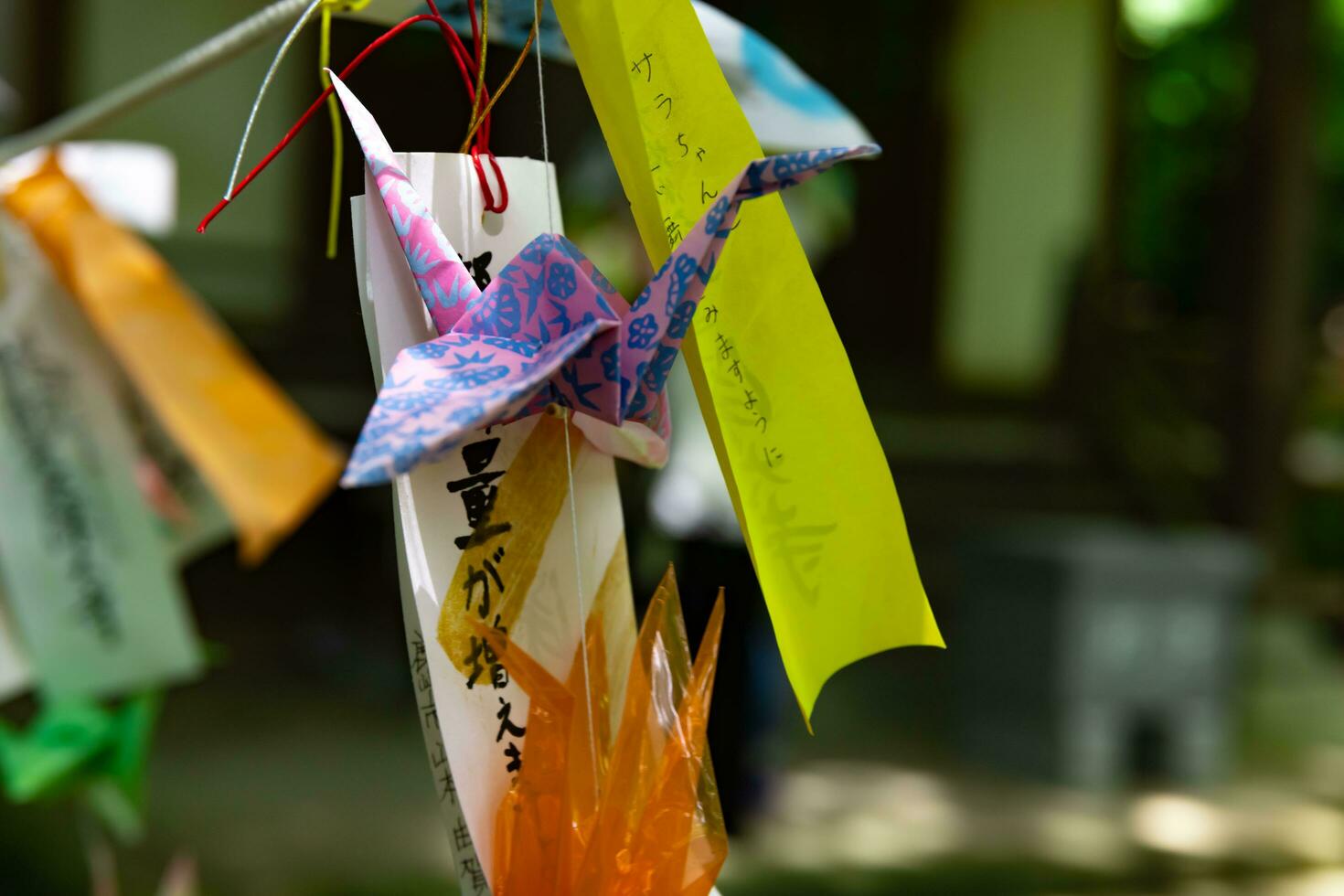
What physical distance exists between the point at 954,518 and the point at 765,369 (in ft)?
11.5

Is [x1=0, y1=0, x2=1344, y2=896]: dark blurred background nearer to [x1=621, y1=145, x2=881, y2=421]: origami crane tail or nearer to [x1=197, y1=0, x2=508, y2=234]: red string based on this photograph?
[x1=197, y1=0, x2=508, y2=234]: red string

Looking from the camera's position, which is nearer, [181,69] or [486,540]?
[486,540]

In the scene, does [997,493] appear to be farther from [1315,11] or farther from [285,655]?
[285,655]

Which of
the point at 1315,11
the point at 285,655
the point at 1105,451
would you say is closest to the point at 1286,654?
the point at 1105,451

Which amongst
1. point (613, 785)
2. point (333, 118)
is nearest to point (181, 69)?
point (333, 118)

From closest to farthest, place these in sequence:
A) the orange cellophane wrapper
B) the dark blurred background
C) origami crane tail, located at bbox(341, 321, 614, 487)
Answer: origami crane tail, located at bbox(341, 321, 614, 487)
the orange cellophane wrapper
the dark blurred background

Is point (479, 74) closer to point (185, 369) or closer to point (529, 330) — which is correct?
point (529, 330)

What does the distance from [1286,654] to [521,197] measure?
417cm

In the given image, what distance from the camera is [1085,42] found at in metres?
4.04

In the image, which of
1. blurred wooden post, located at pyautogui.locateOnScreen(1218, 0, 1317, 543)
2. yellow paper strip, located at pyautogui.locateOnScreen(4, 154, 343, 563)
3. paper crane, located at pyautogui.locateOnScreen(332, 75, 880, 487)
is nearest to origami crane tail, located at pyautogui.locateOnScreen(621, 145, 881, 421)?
paper crane, located at pyautogui.locateOnScreen(332, 75, 880, 487)

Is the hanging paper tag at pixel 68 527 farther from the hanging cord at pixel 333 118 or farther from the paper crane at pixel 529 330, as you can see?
the paper crane at pixel 529 330

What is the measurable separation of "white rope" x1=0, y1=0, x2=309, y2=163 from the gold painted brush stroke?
266 millimetres

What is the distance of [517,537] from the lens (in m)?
0.42

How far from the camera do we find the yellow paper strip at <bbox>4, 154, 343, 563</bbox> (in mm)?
766
